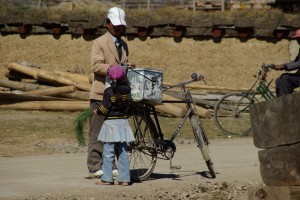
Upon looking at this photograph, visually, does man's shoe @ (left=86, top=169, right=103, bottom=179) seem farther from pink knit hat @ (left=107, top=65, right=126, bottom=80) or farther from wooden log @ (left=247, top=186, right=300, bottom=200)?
wooden log @ (left=247, top=186, right=300, bottom=200)

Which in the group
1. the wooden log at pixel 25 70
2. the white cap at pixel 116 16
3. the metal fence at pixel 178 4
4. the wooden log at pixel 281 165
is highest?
the metal fence at pixel 178 4

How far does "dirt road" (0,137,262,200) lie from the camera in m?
10.1

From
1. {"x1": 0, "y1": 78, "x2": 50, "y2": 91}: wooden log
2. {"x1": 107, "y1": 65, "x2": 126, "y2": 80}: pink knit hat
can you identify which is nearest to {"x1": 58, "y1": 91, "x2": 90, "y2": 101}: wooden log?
{"x1": 0, "y1": 78, "x2": 50, "y2": 91}: wooden log

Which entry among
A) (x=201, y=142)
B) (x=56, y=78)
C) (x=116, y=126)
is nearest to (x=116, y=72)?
(x=116, y=126)

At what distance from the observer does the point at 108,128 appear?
1066 cm

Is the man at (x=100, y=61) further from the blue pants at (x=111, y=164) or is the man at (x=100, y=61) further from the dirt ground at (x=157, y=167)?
the dirt ground at (x=157, y=167)

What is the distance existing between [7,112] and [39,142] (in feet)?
18.2

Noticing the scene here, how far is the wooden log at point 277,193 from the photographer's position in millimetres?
8805

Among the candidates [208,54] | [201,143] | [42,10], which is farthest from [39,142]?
[42,10]

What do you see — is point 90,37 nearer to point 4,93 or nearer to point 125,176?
point 4,93

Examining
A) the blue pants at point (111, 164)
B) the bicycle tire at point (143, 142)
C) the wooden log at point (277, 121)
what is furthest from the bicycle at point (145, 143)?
the wooden log at point (277, 121)

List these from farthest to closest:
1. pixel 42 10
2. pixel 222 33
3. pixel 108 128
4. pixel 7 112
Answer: pixel 42 10 < pixel 222 33 < pixel 7 112 < pixel 108 128

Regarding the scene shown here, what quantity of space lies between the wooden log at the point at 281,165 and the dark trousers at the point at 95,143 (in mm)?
2627

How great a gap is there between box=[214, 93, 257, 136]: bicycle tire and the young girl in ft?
27.9
